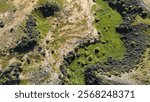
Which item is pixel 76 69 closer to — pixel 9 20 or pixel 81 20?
pixel 81 20

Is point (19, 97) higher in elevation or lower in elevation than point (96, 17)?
higher

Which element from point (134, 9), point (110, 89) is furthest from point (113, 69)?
point (110, 89)

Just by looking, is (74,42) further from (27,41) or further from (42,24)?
(27,41)

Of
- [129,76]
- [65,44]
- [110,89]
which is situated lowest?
[129,76]

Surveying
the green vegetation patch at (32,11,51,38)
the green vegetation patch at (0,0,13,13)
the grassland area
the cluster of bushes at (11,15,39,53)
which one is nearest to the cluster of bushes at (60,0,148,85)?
the grassland area

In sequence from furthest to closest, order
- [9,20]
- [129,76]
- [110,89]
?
[9,20]
[129,76]
[110,89]

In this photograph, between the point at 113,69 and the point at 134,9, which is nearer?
the point at 113,69

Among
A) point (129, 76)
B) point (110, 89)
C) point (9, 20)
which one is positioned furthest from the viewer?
point (9, 20)

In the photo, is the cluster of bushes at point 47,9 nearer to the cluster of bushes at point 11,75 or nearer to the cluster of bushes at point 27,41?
the cluster of bushes at point 27,41

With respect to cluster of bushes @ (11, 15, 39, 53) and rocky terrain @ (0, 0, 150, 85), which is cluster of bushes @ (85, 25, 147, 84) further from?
cluster of bushes @ (11, 15, 39, 53)
